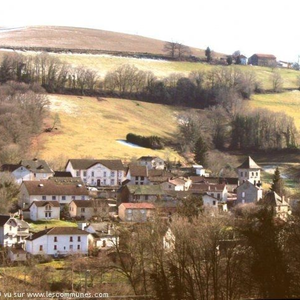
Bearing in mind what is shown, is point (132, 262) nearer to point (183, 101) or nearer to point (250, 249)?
point (250, 249)

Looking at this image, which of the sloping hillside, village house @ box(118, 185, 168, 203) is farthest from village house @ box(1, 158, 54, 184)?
the sloping hillside

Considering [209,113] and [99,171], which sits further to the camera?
[209,113]

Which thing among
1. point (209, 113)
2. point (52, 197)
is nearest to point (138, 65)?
point (209, 113)

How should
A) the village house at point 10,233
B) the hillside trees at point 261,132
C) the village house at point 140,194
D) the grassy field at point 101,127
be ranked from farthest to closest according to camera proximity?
the hillside trees at point 261,132, the grassy field at point 101,127, the village house at point 140,194, the village house at point 10,233

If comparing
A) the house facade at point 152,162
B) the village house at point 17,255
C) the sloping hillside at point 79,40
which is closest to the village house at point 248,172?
the house facade at point 152,162

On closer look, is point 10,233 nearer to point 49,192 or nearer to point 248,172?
point 49,192

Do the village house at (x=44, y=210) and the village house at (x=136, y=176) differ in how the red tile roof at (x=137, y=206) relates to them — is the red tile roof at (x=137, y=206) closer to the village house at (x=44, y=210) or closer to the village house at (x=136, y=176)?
the village house at (x=44, y=210)
